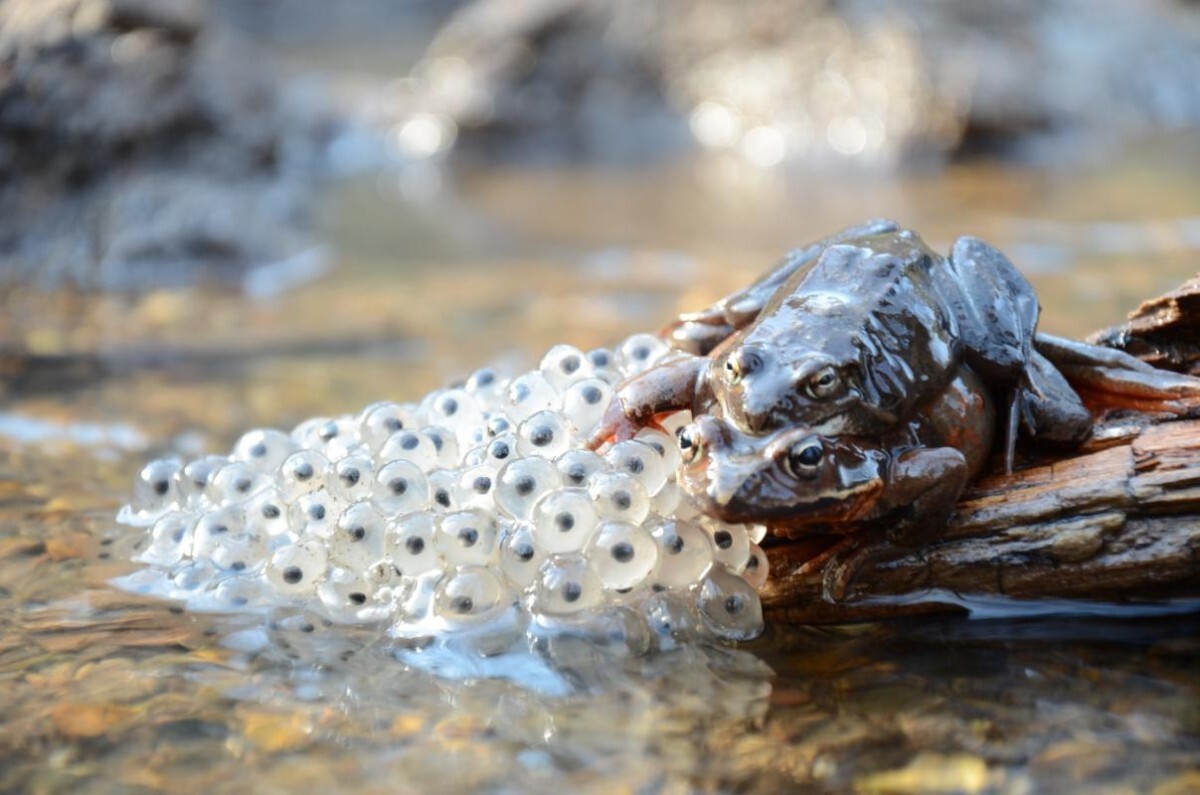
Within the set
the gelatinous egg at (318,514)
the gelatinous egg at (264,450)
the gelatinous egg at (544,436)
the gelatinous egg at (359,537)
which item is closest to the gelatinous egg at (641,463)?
the gelatinous egg at (544,436)

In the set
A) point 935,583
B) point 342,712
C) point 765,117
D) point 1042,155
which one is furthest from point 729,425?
point 765,117

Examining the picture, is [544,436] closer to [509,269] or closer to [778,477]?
[778,477]

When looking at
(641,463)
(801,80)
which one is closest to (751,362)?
(641,463)

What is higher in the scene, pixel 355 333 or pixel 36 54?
pixel 36 54

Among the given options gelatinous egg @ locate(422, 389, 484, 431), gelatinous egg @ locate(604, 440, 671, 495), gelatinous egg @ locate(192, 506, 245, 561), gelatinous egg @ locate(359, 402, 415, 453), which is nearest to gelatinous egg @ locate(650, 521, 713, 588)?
gelatinous egg @ locate(604, 440, 671, 495)

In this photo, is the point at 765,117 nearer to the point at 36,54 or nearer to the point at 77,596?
the point at 36,54
